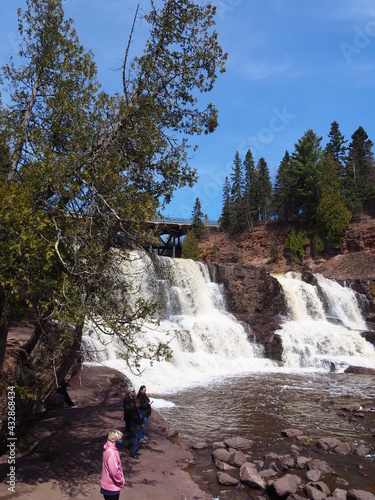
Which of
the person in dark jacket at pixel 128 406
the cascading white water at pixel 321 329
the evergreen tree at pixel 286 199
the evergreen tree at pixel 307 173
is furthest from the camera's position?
the evergreen tree at pixel 286 199

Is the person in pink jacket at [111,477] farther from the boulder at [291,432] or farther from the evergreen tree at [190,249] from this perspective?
the evergreen tree at [190,249]

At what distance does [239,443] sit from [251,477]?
7.12 feet

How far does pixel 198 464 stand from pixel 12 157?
8627 millimetres

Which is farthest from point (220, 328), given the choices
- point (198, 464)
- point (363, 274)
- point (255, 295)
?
point (363, 274)

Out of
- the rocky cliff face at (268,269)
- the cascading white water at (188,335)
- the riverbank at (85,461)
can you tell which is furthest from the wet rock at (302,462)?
the rocky cliff face at (268,269)

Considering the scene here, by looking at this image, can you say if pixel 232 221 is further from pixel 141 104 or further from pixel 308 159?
pixel 141 104

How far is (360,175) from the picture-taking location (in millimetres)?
59250

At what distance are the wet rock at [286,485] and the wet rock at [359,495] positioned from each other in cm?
109

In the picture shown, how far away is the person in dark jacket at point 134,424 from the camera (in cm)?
920

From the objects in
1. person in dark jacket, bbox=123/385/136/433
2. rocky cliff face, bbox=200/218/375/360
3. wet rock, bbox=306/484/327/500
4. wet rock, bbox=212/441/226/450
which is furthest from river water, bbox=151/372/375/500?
rocky cliff face, bbox=200/218/375/360

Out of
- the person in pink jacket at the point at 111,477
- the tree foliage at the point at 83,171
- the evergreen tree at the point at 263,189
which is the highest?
the evergreen tree at the point at 263,189

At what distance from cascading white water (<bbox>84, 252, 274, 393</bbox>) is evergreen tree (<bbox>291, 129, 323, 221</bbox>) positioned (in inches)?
1185

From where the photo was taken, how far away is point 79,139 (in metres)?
7.41

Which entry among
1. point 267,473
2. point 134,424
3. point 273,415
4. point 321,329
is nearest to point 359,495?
point 267,473
